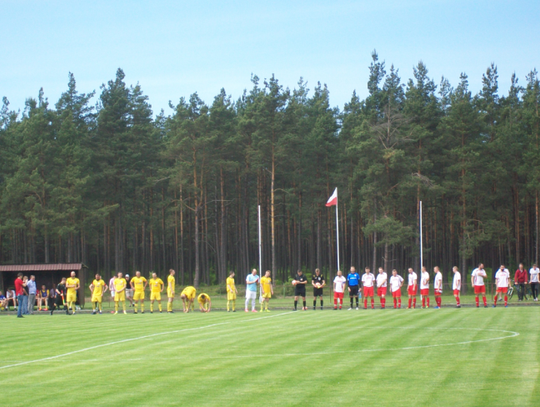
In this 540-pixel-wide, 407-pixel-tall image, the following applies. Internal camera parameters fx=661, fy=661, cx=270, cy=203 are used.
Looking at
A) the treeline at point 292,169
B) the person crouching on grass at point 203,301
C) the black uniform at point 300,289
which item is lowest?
the person crouching on grass at point 203,301

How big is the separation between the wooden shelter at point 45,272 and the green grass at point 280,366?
21.5 meters

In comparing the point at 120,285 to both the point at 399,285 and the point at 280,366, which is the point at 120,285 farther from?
the point at 280,366

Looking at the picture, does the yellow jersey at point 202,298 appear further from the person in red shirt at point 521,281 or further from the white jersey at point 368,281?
the person in red shirt at point 521,281

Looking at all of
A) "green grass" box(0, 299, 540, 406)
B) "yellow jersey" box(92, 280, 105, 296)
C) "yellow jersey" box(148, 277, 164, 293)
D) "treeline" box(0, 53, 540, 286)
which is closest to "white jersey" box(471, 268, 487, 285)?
"green grass" box(0, 299, 540, 406)

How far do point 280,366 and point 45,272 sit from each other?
3262cm

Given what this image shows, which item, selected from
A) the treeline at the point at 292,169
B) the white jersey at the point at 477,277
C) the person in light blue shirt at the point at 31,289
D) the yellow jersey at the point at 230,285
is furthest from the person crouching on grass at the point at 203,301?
the treeline at the point at 292,169

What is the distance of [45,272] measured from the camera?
40188 mm

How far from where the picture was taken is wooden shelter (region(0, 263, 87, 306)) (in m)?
38.1

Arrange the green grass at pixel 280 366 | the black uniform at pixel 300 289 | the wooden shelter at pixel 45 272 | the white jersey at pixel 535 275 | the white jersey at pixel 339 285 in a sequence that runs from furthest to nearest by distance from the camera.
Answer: the wooden shelter at pixel 45 272
the white jersey at pixel 535 275
the white jersey at pixel 339 285
the black uniform at pixel 300 289
the green grass at pixel 280 366

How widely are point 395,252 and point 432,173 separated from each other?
8.29 m

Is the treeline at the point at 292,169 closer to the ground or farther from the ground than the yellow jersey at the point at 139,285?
farther from the ground

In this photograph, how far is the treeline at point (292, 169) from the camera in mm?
57156

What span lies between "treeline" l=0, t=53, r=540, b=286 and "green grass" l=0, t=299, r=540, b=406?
39.5 m

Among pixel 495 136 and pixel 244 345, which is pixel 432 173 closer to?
pixel 495 136
